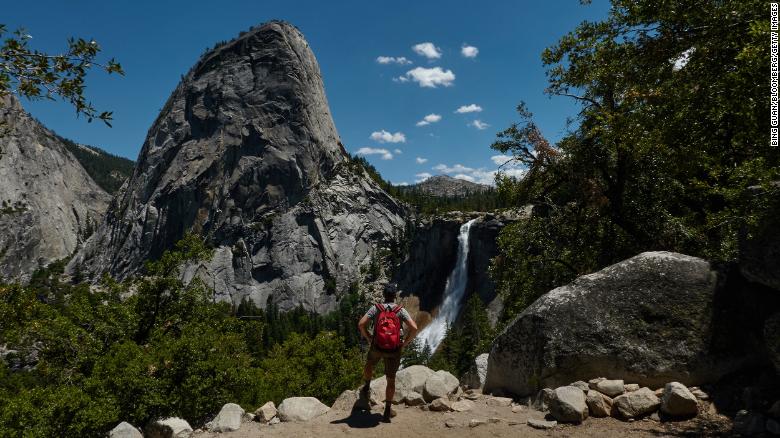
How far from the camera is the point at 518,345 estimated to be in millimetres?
10289

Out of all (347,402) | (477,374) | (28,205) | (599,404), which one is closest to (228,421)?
(347,402)

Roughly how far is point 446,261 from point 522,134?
121m

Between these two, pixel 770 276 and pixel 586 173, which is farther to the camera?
pixel 586 173

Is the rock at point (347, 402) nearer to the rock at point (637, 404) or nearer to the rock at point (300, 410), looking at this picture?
the rock at point (300, 410)

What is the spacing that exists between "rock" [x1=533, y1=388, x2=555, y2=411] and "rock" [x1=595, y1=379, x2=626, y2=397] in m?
0.99

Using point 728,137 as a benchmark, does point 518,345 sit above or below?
below

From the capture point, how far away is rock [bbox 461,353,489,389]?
1245 centimetres

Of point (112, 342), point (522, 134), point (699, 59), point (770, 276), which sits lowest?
point (112, 342)

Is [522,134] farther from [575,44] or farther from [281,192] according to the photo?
[281,192]

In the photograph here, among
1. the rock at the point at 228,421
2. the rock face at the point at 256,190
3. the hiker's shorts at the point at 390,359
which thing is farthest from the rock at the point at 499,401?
the rock face at the point at 256,190

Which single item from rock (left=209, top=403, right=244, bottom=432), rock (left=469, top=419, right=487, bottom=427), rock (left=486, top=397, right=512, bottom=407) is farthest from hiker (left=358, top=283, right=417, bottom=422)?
rock (left=209, top=403, right=244, bottom=432)

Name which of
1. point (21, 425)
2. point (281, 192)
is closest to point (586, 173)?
point (21, 425)

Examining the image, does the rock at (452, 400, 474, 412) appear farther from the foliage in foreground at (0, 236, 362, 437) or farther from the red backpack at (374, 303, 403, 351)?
the foliage in foreground at (0, 236, 362, 437)

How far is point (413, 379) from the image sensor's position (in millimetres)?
10672
